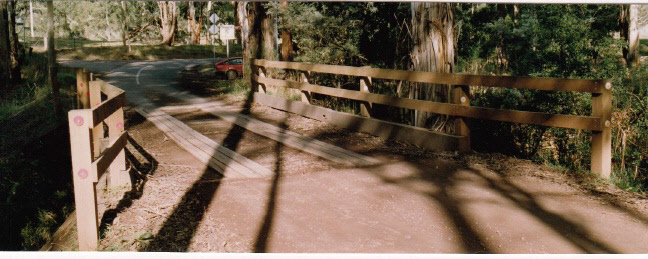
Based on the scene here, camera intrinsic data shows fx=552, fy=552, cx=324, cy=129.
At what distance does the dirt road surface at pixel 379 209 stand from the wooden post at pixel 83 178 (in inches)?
7.5

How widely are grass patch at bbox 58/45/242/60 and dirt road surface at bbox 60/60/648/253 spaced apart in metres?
39.7

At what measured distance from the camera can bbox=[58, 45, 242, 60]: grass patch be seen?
142 ft

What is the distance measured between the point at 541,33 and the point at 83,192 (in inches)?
354

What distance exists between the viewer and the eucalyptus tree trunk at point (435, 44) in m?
7.59

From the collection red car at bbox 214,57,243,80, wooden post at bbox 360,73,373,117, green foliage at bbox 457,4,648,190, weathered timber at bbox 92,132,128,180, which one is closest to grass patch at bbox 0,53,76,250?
weathered timber at bbox 92,132,128,180

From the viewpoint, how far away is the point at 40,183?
9547 mm

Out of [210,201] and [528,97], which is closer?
[210,201]

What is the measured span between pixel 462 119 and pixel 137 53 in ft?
136

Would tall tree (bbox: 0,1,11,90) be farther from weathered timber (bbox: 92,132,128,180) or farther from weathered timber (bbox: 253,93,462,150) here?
weathered timber (bbox: 92,132,128,180)

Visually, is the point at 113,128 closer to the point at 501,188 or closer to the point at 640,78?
the point at 501,188

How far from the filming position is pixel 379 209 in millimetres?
4707

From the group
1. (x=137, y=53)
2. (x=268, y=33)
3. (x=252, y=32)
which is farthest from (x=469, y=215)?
(x=137, y=53)

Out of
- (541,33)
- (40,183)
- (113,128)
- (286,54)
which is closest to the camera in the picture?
(113,128)

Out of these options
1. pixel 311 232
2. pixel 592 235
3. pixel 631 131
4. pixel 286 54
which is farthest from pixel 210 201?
pixel 286 54
